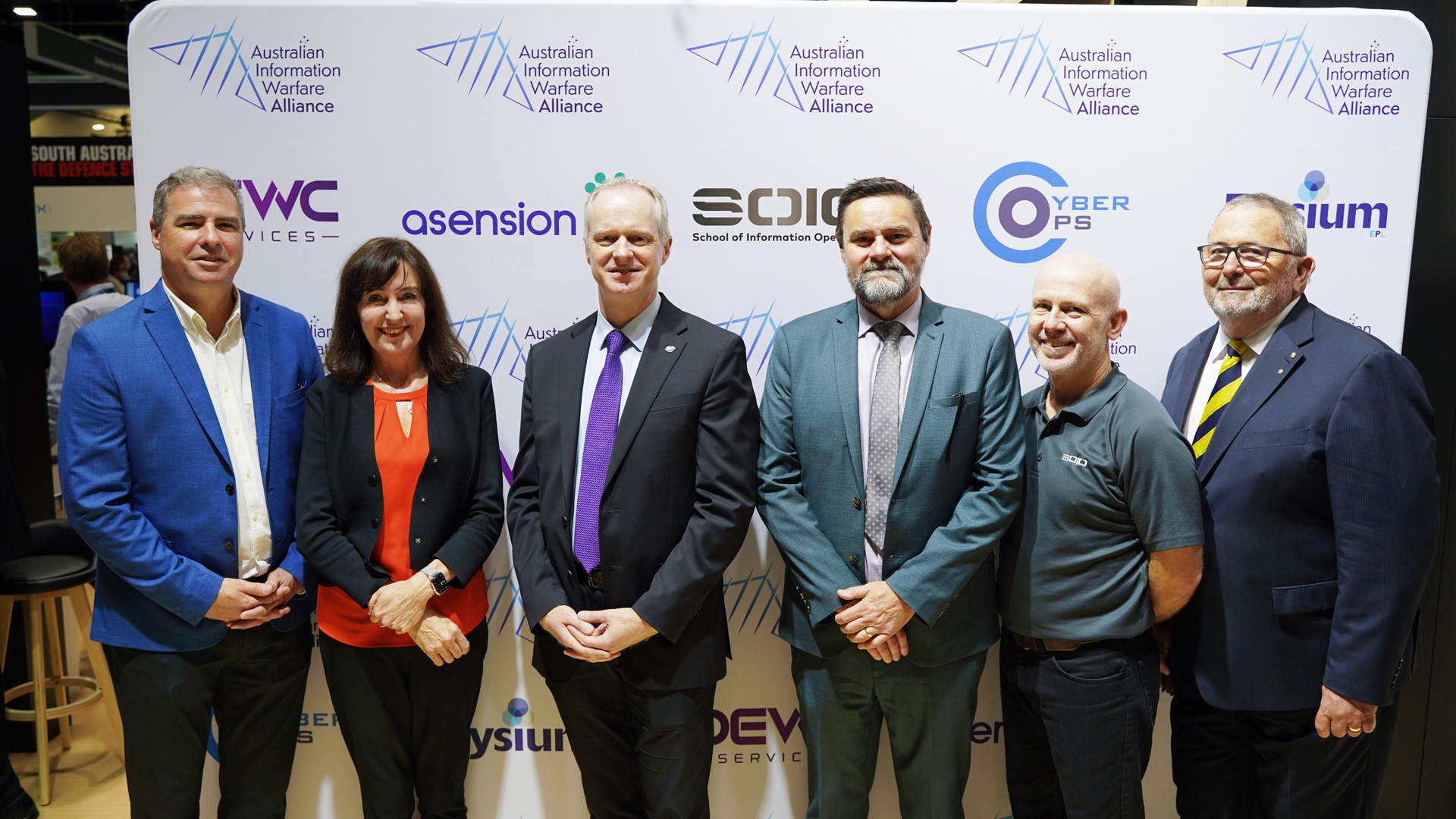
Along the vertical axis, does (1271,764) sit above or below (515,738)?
above

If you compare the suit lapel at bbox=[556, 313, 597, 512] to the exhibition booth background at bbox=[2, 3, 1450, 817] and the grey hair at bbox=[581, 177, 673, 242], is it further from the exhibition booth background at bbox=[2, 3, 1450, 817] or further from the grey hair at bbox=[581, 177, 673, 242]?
the exhibition booth background at bbox=[2, 3, 1450, 817]

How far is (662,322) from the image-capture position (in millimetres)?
2328

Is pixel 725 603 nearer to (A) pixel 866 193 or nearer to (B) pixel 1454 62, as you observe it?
(A) pixel 866 193

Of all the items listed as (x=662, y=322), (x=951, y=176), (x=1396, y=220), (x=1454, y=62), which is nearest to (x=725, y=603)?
(x=662, y=322)

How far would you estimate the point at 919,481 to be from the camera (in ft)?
7.20

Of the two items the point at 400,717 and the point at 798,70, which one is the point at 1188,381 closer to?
the point at 798,70

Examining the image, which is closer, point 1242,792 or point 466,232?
point 1242,792

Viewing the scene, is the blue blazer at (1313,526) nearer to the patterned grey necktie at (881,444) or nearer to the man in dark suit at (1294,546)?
the man in dark suit at (1294,546)

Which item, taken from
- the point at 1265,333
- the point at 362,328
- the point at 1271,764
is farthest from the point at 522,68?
the point at 1271,764

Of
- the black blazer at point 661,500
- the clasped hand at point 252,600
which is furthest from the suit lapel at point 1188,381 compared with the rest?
the clasped hand at point 252,600

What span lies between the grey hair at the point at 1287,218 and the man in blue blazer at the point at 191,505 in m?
2.70

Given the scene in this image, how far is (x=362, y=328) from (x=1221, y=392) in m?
2.37

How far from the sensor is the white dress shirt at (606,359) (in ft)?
7.57

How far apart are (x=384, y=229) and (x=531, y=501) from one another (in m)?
1.08
